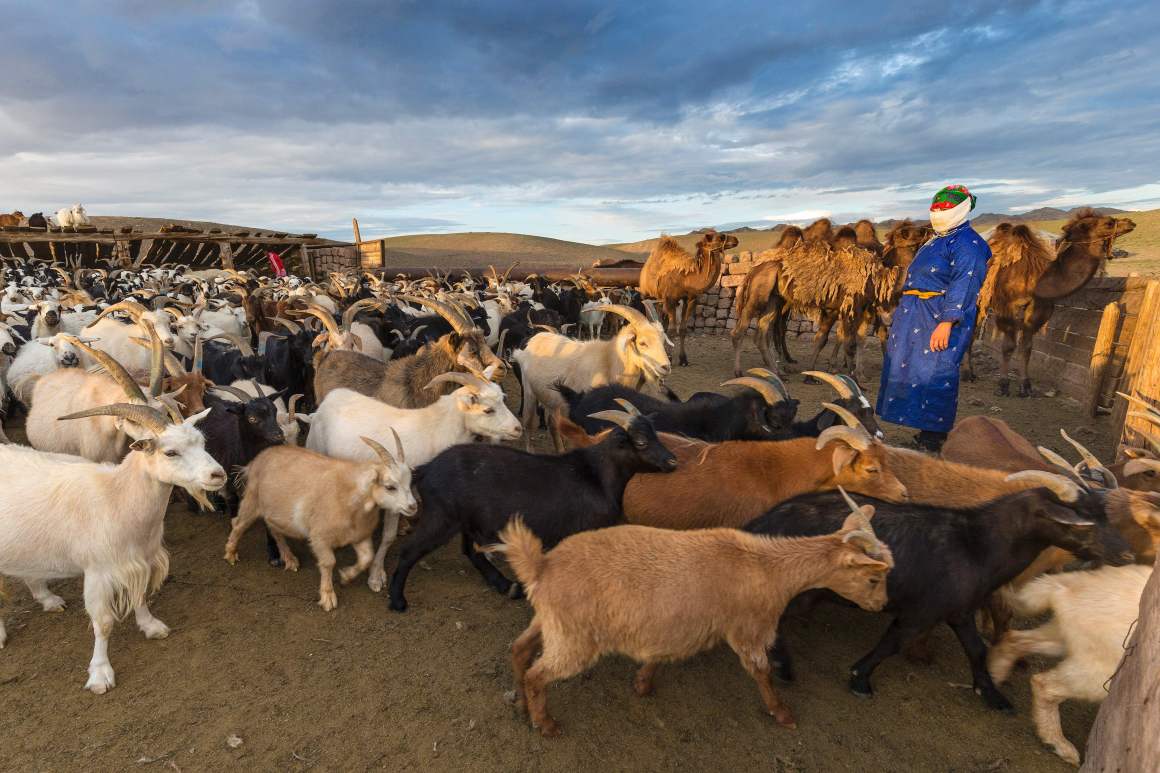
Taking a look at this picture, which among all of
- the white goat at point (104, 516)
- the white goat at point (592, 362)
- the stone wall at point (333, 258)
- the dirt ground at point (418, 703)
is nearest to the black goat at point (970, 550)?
the dirt ground at point (418, 703)

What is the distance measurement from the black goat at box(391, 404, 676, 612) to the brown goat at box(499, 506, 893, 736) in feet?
2.76

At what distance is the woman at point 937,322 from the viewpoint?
5727 mm

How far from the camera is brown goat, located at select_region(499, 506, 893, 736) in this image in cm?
281

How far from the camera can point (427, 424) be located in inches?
196

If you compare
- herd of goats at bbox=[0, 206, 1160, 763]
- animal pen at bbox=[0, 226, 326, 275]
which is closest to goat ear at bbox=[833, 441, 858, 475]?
herd of goats at bbox=[0, 206, 1160, 763]

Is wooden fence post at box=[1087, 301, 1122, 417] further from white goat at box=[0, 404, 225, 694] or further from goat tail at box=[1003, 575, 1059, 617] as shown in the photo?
white goat at box=[0, 404, 225, 694]

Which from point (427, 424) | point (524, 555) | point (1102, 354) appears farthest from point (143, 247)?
point (1102, 354)

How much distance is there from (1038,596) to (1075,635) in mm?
243

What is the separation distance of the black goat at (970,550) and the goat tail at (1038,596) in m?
0.09

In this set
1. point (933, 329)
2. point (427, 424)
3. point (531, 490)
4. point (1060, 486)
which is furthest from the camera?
point (933, 329)

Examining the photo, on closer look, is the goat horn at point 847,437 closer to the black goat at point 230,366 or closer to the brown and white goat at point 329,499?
the brown and white goat at point 329,499

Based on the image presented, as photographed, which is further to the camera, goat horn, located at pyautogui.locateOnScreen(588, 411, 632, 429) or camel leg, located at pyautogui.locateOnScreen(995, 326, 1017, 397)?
camel leg, located at pyautogui.locateOnScreen(995, 326, 1017, 397)

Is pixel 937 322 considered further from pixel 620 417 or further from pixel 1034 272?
pixel 1034 272

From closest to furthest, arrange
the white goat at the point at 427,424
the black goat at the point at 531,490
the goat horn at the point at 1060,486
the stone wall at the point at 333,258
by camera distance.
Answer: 1. the goat horn at the point at 1060,486
2. the black goat at the point at 531,490
3. the white goat at the point at 427,424
4. the stone wall at the point at 333,258
